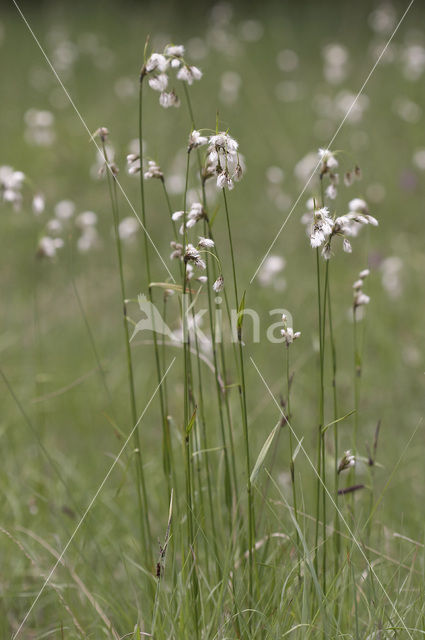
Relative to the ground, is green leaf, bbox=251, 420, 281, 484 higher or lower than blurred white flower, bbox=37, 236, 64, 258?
lower

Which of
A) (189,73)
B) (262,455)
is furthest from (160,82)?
(262,455)

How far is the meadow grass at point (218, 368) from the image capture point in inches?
61.5

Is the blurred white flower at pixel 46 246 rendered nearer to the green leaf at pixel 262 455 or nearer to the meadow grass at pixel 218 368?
the meadow grass at pixel 218 368

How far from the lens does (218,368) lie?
6.82ft

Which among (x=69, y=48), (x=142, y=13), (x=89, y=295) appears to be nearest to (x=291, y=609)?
(x=89, y=295)

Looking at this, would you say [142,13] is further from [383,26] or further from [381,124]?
[381,124]

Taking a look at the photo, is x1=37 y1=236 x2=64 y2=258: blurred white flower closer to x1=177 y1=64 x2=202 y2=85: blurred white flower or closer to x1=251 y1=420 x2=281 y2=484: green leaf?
x1=177 y1=64 x2=202 y2=85: blurred white flower

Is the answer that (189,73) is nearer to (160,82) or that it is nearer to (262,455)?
(160,82)

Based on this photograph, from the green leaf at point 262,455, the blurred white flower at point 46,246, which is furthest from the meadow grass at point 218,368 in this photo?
the blurred white flower at point 46,246

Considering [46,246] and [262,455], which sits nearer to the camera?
[262,455]

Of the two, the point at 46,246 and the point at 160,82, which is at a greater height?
the point at 160,82

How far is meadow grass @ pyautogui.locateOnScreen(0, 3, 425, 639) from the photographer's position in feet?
5.12

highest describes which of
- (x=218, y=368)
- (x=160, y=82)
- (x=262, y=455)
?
(x=160, y=82)

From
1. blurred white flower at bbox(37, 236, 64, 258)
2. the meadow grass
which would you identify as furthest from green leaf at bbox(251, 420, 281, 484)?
blurred white flower at bbox(37, 236, 64, 258)
